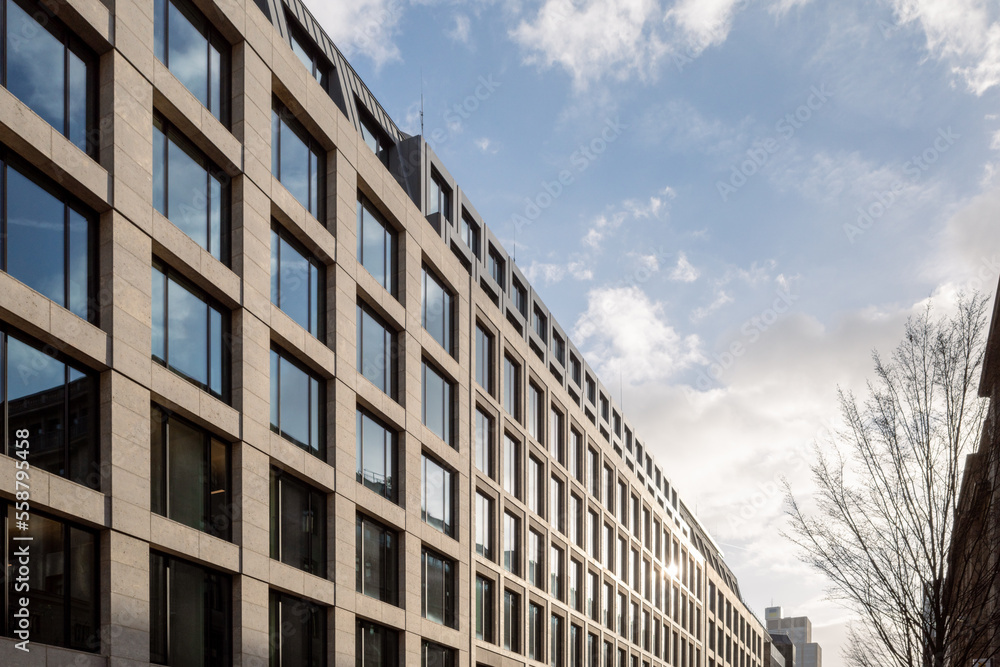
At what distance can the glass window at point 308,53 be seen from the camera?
27.8 m

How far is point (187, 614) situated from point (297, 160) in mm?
12516

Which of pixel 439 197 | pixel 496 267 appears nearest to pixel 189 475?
pixel 439 197

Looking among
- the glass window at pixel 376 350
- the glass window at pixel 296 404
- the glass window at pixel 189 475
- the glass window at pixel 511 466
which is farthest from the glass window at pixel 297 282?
the glass window at pixel 511 466

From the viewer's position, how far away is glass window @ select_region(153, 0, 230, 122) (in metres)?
21.3

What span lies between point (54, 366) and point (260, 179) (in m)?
8.18

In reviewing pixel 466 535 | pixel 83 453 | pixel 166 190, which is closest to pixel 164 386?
pixel 83 453

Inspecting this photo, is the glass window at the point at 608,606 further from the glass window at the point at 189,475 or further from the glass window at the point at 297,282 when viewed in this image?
the glass window at the point at 189,475

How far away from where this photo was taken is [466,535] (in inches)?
1390

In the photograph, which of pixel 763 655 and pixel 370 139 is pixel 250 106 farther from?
pixel 763 655

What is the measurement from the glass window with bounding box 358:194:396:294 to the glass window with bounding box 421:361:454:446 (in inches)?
156

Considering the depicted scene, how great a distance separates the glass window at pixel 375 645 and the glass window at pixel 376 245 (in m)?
10.4

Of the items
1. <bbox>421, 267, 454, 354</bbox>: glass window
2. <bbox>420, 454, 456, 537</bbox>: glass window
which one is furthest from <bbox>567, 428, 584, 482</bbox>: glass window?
<bbox>420, 454, 456, 537</bbox>: glass window

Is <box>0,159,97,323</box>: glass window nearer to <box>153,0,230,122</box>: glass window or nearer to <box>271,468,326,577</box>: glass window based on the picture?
<box>153,0,230,122</box>: glass window

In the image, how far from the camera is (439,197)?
37188mm
